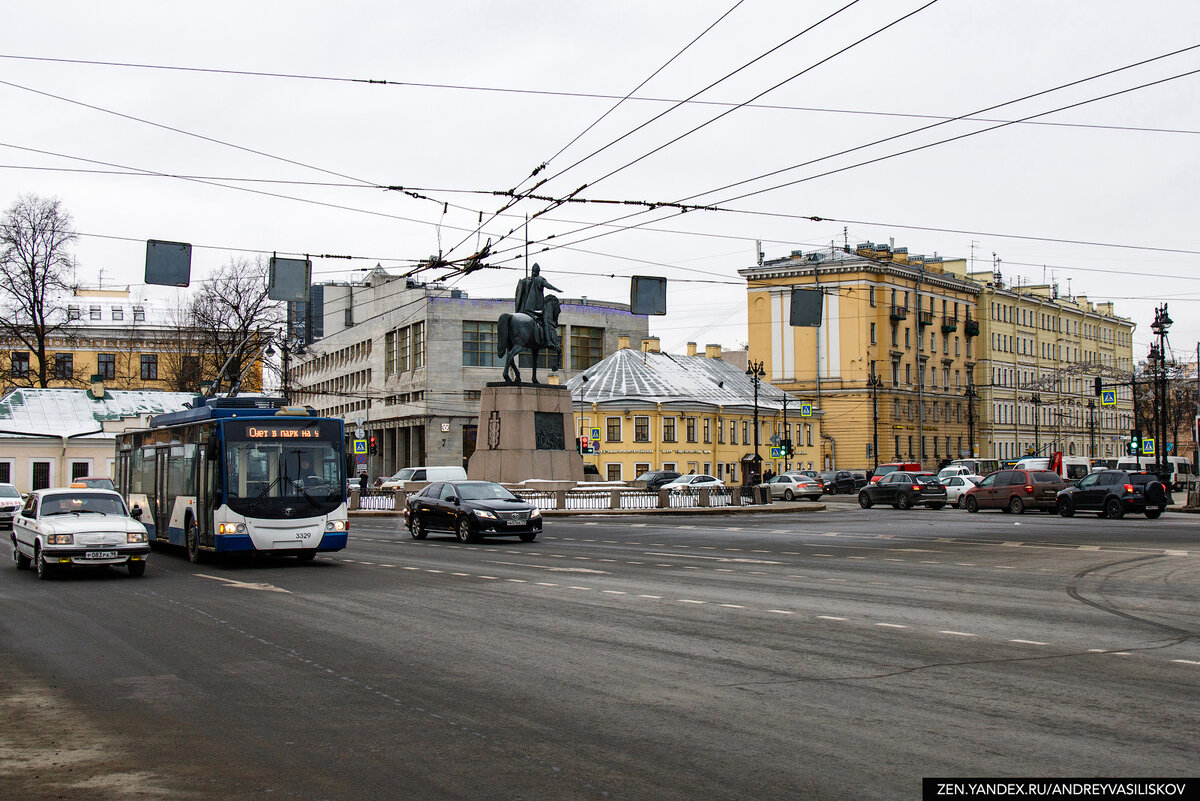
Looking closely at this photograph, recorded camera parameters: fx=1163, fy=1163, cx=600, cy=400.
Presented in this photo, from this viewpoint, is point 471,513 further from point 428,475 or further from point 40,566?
point 428,475

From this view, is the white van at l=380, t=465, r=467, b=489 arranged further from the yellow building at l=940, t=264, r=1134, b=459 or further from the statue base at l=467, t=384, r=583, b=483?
the yellow building at l=940, t=264, r=1134, b=459

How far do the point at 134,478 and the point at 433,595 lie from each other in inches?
613

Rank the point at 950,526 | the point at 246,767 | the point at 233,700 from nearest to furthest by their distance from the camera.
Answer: the point at 246,767, the point at 233,700, the point at 950,526

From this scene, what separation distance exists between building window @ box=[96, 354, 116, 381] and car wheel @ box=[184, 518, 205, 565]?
235 ft

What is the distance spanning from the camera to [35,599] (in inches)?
631

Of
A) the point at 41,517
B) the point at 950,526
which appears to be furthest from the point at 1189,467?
the point at 41,517

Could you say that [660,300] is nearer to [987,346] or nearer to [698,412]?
[698,412]

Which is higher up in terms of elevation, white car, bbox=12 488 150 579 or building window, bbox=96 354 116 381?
building window, bbox=96 354 116 381

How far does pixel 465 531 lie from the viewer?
28.9 meters

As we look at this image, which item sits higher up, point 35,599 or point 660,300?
point 660,300

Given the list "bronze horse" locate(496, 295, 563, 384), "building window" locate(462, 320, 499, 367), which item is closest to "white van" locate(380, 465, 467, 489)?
"bronze horse" locate(496, 295, 563, 384)

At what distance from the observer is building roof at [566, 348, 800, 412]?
76.8 metres

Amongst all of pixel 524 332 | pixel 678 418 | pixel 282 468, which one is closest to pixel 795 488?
pixel 678 418

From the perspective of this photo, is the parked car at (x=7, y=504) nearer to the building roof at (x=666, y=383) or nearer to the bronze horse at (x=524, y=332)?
the bronze horse at (x=524, y=332)
